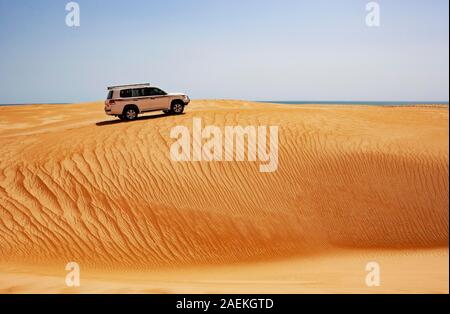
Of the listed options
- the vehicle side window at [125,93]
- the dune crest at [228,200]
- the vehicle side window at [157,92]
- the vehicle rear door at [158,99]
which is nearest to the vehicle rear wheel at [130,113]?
the vehicle side window at [125,93]

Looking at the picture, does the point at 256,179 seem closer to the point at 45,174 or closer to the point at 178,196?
the point at 178,196

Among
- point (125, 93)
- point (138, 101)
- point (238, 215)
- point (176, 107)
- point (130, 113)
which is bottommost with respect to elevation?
point (238, 215)

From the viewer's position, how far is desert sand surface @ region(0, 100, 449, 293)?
549 cm

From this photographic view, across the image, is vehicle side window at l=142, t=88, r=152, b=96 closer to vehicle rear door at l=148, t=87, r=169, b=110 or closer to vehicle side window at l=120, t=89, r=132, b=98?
vehicle rear door at l=148, t=87, r=169, b=110

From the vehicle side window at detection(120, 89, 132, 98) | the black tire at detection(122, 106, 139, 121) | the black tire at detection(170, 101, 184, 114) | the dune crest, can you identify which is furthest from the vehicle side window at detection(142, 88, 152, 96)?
the dune crest

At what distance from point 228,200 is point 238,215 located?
0.56 meters

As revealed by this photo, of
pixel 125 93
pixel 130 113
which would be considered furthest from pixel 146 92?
pixel 130 113

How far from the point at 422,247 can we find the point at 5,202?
30.2 feet

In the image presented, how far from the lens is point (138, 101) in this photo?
15953 mm

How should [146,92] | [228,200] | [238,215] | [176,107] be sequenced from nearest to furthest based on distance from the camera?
[238,215], [228,200], [146,92], [176,107]

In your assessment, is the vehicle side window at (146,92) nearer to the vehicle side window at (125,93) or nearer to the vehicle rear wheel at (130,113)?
the vehicle side window at (125,93)

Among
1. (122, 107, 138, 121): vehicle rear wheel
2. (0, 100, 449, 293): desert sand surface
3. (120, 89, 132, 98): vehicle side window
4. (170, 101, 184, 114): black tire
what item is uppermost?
(120, 89, 132, 98): vehicle side window

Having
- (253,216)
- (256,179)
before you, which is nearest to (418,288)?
(253,216)

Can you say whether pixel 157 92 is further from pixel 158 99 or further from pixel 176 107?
pixel 176 107
